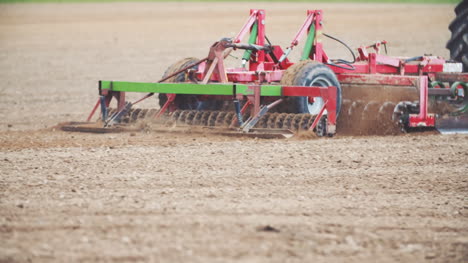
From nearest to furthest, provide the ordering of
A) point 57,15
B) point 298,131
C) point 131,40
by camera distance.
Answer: point 298,131 → point 131,40 → point 57,15

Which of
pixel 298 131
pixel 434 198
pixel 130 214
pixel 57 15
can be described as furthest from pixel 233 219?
pixel 57 15

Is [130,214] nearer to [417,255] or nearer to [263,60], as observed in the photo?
[417,255]

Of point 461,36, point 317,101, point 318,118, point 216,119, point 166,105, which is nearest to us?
point 318,118

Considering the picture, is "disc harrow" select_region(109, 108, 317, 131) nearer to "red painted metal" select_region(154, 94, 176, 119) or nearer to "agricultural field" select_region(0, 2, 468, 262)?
"red painted metal" select_region(154, 94, 176, 119)

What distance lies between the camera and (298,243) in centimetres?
513

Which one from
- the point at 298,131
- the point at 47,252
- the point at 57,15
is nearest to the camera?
the point at 47,252

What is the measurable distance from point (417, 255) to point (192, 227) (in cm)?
136

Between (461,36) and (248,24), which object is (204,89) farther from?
(461,36)

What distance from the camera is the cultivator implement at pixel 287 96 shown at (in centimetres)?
981

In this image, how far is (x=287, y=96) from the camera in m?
10.1

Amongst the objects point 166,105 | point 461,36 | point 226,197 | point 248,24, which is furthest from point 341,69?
point 226,197

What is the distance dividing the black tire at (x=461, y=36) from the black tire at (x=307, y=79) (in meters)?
3.29

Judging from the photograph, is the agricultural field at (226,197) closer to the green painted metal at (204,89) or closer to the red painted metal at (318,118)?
the red painted metal at (318,118)

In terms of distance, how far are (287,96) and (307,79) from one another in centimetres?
31
